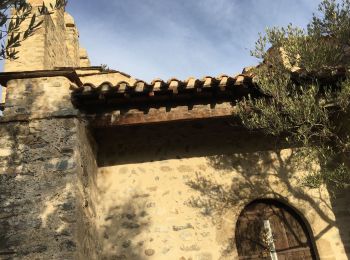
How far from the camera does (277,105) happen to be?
17.3ft

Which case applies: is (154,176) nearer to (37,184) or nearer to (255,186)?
(255,186)

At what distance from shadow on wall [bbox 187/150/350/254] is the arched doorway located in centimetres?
18

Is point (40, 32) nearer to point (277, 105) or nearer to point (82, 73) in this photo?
point (82, 73)

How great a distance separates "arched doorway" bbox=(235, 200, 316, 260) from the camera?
5820 millimetres

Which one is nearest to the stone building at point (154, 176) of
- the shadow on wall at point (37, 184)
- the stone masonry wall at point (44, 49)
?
the shadow on wall at point (37, 184)

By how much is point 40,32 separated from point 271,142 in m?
4.93

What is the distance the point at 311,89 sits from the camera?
5039 millimetres

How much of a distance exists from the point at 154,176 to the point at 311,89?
270cm

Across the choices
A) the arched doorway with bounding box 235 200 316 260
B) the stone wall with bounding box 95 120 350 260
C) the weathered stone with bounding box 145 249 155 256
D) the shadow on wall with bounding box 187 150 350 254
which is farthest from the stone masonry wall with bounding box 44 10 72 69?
the arched doorway with bounding box 235 200 316 260

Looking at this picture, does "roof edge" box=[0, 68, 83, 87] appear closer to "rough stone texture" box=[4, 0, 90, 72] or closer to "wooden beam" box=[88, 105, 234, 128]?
"rough stone texture" box=[4, 0, 90, 72]

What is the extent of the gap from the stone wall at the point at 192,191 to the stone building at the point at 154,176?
16 mm

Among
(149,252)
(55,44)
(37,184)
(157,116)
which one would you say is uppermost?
(55,44)

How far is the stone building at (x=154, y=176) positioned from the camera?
5.06m

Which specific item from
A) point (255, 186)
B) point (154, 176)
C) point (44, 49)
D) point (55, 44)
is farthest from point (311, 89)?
point (55, 44)
